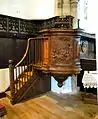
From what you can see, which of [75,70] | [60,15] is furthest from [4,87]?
[60,15]

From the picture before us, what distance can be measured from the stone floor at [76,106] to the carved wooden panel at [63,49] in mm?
1138

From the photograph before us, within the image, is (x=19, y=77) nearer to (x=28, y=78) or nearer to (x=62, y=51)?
(x=28, y=78)

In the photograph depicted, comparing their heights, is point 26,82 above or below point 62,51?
below

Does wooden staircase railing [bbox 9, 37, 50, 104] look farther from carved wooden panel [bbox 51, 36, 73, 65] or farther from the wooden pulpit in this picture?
carved wooden panel [bbox 51, 36, 73, 65]

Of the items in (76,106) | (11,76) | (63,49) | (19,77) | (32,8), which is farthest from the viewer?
(32,8)

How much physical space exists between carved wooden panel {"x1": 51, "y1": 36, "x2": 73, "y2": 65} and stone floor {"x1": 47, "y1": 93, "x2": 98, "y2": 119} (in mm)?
1138

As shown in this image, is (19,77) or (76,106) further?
(19,77)

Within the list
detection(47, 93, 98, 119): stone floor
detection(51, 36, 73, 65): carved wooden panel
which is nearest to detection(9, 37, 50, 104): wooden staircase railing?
detection(51, 36, 73, 65): carved wooden panel

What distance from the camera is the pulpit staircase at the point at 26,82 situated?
4.05m

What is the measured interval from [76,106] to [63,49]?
1.49 m

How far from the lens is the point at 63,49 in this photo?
145 inches

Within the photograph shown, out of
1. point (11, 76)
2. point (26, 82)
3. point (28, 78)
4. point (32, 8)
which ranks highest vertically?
point (32, 8)

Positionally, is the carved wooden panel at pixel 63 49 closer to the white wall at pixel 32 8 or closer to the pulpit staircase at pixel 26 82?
the pulpit staircase at pixel 26 82

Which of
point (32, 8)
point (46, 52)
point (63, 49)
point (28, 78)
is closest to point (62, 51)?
point (63, 49)
